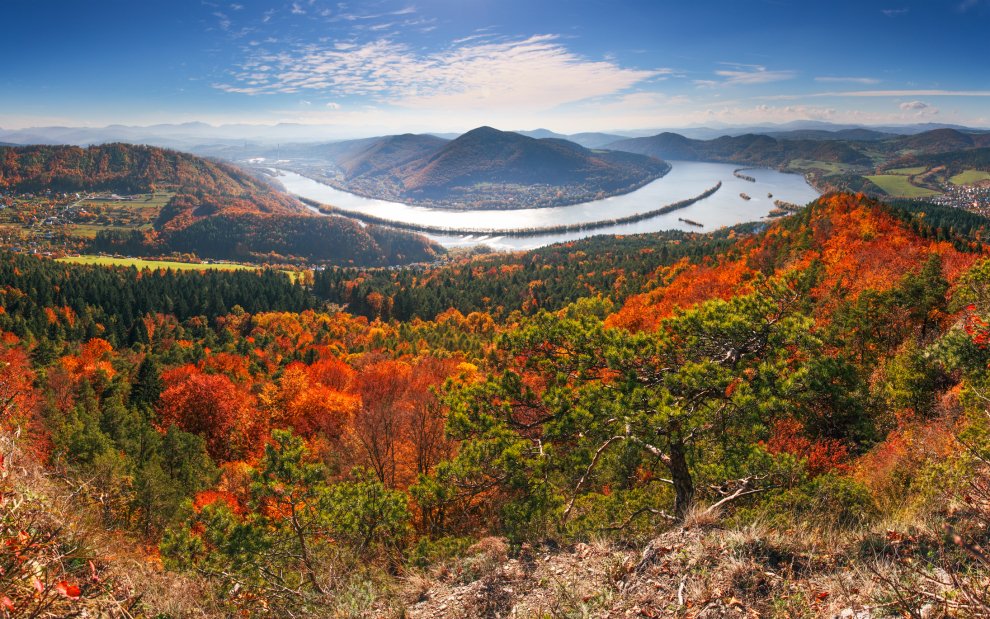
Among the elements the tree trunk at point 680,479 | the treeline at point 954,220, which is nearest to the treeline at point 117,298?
the tree trunk at point 680,479

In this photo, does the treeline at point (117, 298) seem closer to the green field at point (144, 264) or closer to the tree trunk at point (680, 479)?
the green field at point (144, 264)

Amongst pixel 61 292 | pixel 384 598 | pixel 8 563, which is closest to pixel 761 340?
pixel 384 598

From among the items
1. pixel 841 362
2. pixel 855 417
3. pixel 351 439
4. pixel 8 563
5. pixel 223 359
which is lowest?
pixel 223 359

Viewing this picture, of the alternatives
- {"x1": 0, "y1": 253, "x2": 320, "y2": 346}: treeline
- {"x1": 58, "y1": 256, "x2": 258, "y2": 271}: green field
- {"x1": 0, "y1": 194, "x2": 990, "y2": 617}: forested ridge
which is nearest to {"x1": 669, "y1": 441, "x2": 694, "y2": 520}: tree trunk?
{"x1": 0, "y1": 194, "x2": 990, "y2": 617}: forested ridge

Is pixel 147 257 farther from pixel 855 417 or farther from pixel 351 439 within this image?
pixel 855 417

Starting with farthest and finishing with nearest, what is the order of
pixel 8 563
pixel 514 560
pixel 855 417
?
pixel 855 417 → pixel 514 560 → pixel 8 563

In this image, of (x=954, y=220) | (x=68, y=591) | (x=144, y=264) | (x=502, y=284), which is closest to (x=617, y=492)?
(x=68, y=591)

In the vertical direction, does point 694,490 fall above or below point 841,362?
below
